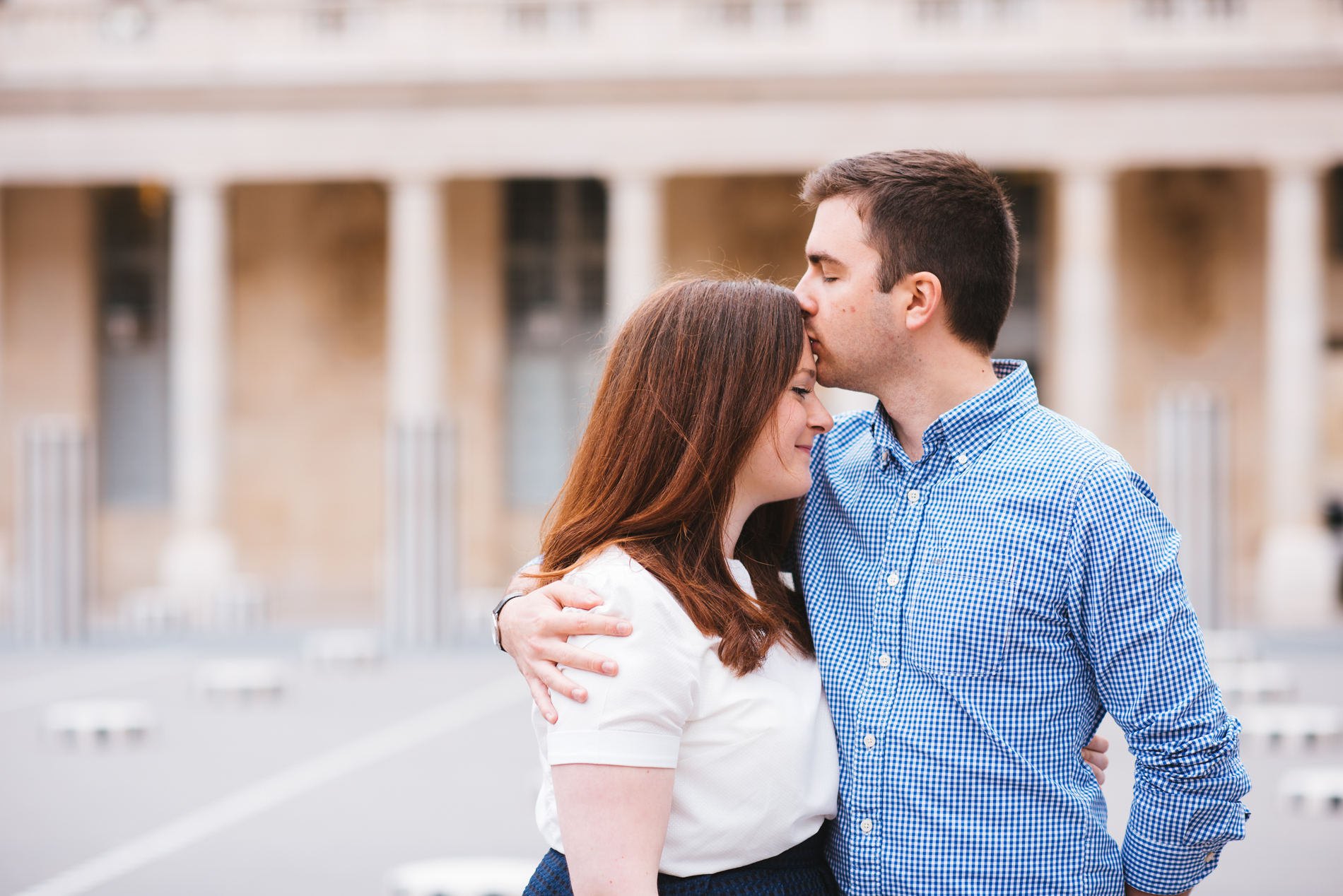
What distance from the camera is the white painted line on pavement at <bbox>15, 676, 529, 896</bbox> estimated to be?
6.28 m

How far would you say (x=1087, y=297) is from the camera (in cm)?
1975

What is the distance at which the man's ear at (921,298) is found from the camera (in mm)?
2379

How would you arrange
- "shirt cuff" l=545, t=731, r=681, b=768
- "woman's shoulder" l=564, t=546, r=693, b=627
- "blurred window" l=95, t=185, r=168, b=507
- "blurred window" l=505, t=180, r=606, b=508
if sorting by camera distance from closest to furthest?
1. "shirt cuff" l=545, t=731, r=681, b=768
2. "woman's shoulder" l=564, t=546, r=693, b=627
3. "blurred window" l=505, t=180, r=606, b=508
4. "blurred window" l=95, t=185, r=168, b=507

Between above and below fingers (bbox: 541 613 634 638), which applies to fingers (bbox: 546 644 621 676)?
below

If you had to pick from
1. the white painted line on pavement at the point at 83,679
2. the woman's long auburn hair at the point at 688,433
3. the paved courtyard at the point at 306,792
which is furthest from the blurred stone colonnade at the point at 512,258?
the woman's long auburn hair at the point at 688,433

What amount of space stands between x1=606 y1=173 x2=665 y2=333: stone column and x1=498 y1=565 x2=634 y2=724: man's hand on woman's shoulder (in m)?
18.3

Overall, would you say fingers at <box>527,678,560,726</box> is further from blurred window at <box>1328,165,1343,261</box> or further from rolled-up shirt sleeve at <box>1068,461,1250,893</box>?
blurred window at <box>1328,165,1343,261</box>

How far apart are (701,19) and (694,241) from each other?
4230 millimetres

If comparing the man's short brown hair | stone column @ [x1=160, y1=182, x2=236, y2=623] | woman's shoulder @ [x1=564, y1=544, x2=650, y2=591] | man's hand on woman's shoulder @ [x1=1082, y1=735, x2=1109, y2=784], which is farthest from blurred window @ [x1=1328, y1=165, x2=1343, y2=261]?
woman's shoulder @ [x1=564, y1=544, x2=650, y2=591]

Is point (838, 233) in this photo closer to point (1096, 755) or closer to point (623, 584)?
point (623, 584)

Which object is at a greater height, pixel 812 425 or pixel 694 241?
pixel 694 241

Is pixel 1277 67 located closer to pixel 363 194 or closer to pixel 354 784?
pixel 363 194

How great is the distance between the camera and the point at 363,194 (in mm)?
24062

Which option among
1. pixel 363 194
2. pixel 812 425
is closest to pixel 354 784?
pixel 812 425
